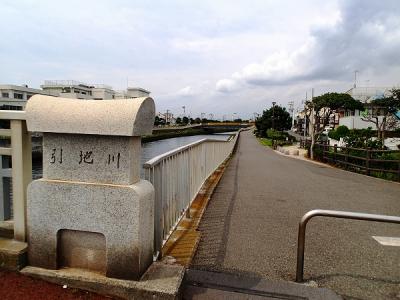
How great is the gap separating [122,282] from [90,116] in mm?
1327

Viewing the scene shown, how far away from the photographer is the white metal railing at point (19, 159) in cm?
288

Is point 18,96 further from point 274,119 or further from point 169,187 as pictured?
point 169,187

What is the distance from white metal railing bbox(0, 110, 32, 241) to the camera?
2.88m

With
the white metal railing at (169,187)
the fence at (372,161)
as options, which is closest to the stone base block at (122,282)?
the white metal railing at (169,187)

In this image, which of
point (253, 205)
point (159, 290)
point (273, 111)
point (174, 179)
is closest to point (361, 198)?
point (253, 205)

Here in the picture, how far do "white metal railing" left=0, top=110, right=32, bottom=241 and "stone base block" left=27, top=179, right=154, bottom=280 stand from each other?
0.66 ft

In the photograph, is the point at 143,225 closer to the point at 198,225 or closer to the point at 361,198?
the point at 198,225

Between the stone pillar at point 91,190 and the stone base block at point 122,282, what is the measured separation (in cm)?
6

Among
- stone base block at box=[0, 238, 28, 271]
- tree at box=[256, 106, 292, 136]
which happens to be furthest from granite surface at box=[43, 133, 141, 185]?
tree at box=[256, 106, 292, 136]

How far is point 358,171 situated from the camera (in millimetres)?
14852

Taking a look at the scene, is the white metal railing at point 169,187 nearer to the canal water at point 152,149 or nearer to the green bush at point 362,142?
the canal water at point 152,149

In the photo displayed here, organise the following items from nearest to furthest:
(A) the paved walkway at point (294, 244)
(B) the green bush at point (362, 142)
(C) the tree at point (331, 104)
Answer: (A) the paved walkway at point (294, 244)
(B) the green bush at point (362, 142)
(C) the tree at point (331, 104)

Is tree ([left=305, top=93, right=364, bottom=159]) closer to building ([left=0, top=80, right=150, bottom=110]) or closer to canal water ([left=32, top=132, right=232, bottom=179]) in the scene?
canal water ([left=32, top=132, right=232, bottom=179])

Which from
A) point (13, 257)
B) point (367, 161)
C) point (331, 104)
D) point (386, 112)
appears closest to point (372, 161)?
point (367, 161)
